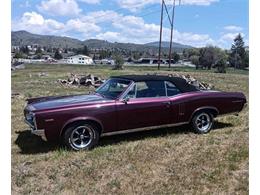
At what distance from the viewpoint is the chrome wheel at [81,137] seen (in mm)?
6633

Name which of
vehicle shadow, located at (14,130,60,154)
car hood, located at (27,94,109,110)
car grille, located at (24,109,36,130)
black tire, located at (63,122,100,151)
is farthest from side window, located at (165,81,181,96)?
car grille, located at (24,109,36,130)

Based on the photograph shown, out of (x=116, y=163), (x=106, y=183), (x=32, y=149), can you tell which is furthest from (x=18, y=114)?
(x=106, y=183)

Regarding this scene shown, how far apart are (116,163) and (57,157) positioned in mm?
1021

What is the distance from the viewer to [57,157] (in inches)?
247

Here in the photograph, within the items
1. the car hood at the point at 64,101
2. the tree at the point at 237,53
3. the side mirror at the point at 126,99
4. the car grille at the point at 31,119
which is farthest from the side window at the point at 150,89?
the tree at the point at 237,53

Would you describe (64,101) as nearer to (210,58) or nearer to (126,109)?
(126,109)

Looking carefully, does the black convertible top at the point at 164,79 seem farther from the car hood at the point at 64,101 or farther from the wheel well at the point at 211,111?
the car hood at the point at 64,101

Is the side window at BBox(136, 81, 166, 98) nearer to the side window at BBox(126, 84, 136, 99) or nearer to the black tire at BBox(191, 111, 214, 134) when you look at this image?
the side window at BBox(126, 84, 136, 99)

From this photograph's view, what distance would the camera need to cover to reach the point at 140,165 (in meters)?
5.79

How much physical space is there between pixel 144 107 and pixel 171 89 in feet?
2.63

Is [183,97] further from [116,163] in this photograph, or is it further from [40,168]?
[40,168]

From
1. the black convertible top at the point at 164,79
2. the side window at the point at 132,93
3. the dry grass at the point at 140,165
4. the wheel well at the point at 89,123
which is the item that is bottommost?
the dry grass at the point at 140,165

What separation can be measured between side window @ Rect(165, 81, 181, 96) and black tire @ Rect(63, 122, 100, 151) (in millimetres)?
1701

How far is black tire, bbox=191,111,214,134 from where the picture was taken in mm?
7812
